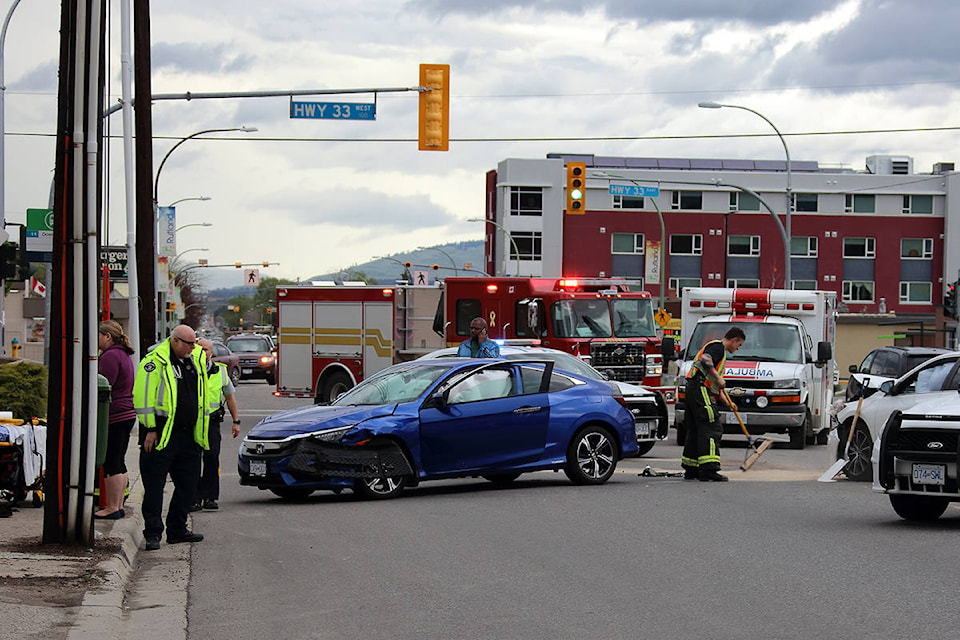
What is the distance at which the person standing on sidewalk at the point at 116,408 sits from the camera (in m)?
12.7

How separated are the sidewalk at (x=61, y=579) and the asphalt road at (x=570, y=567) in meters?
0.32

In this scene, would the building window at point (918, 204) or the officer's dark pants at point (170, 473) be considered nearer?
the officer's dark pants at point (170, 473)

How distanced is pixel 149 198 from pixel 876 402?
10.1m

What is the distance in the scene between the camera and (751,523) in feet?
41.2

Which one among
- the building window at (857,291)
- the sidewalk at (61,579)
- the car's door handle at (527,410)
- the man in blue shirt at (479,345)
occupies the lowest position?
the sidewalk at (61,579)

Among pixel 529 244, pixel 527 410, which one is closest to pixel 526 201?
pixel 529 244

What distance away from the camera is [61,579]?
9.15m

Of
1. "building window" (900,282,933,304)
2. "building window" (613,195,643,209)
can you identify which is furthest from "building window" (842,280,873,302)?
"building window" (613,195,643,209)

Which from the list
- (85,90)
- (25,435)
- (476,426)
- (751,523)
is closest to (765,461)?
(476,426)

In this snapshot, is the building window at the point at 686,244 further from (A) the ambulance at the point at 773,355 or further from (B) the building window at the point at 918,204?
(A) the ambulance at the point at 773,355

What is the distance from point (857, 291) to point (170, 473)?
250ft

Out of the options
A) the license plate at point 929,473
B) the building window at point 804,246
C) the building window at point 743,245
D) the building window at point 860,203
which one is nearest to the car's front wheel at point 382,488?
the license plate at point 929,473

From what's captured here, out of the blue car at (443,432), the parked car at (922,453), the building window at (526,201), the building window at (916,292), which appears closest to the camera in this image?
the parked car at (922,453)

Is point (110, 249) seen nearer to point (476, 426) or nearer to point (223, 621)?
point (476, 426)
